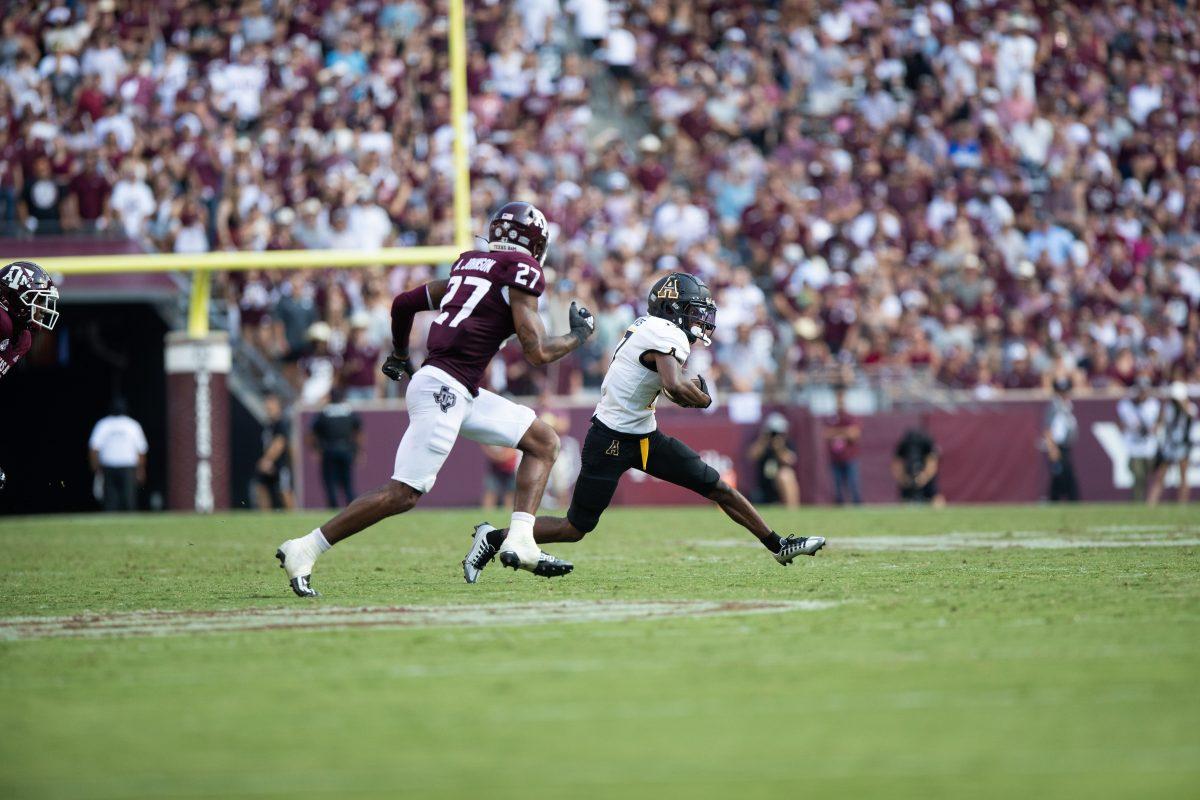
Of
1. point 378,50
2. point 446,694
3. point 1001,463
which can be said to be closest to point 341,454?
point 378,50

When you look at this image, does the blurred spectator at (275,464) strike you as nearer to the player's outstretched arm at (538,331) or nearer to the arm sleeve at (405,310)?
the arm sleeve at (405,310)

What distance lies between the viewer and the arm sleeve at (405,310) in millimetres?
9164

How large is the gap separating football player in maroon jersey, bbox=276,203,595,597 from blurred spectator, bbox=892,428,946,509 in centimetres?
1270

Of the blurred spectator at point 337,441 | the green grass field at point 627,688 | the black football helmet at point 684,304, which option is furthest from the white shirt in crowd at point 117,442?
the black football helmet at point 684,304

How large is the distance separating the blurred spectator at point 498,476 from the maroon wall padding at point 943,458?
1.20 feet

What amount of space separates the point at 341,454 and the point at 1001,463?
8.11 m

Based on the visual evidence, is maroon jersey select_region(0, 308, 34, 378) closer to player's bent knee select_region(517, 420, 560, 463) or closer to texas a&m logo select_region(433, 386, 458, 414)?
texas a&m logo select_region(433, 386, 458, 414)

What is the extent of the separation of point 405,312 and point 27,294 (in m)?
2.10

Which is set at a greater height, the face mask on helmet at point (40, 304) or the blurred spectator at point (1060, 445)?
the face mask on helmet at point (40, 304)

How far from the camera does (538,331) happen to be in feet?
28.3

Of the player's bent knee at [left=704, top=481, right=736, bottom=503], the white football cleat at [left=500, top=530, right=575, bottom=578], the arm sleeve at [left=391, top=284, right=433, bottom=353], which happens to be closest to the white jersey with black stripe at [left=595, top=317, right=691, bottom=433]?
the player's bent knee at [left=704, top=481, right=736, bottom=503]

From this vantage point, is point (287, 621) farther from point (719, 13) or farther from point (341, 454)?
point (719, 13)

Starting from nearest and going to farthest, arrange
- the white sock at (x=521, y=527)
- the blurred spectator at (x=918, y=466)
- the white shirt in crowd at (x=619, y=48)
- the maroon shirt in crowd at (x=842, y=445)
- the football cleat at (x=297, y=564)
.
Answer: the football cleat at (x=297, y=564) → the white sock at (x=521, y=527) → the blurred spectator at (x=918, y=466) → the maroon shirt in crowd at (x=842, y=445) → the white shirt in crowd at (x=619, y=48)

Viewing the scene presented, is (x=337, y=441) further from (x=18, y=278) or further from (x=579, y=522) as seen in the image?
(x=579, y=522)
